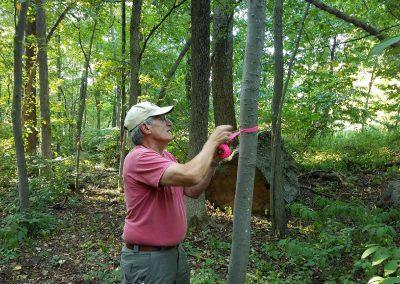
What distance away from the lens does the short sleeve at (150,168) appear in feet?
8.55

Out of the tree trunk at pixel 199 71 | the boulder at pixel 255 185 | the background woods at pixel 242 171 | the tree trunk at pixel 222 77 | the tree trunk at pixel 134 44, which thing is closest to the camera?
the background woods at pixel 242 171

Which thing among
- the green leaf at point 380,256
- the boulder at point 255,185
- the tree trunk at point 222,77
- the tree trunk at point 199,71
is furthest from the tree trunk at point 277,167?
the green leaf at point 380,256

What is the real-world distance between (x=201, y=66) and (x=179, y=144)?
154 inches

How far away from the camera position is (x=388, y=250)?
123 inches

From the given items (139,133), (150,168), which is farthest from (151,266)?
(139,133)

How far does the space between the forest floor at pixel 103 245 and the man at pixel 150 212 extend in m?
2.01

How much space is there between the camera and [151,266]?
281 cm

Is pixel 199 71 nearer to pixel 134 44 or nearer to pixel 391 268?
pixel 134 44

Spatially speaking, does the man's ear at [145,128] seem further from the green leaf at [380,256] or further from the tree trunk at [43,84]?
the tree trunk at [43,84]

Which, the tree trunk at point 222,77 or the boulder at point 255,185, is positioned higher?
the tree trunk at point 222,77

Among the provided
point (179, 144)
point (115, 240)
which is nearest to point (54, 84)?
point (179, 144)

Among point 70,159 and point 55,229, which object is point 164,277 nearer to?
point 55,229

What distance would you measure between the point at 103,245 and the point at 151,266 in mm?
4067

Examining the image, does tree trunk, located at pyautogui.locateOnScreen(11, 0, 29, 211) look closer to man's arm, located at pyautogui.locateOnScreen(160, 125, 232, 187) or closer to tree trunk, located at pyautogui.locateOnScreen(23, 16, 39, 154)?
tree trunk, located at pyautogui.locateOnScreen(23, 16, 39, 154)
